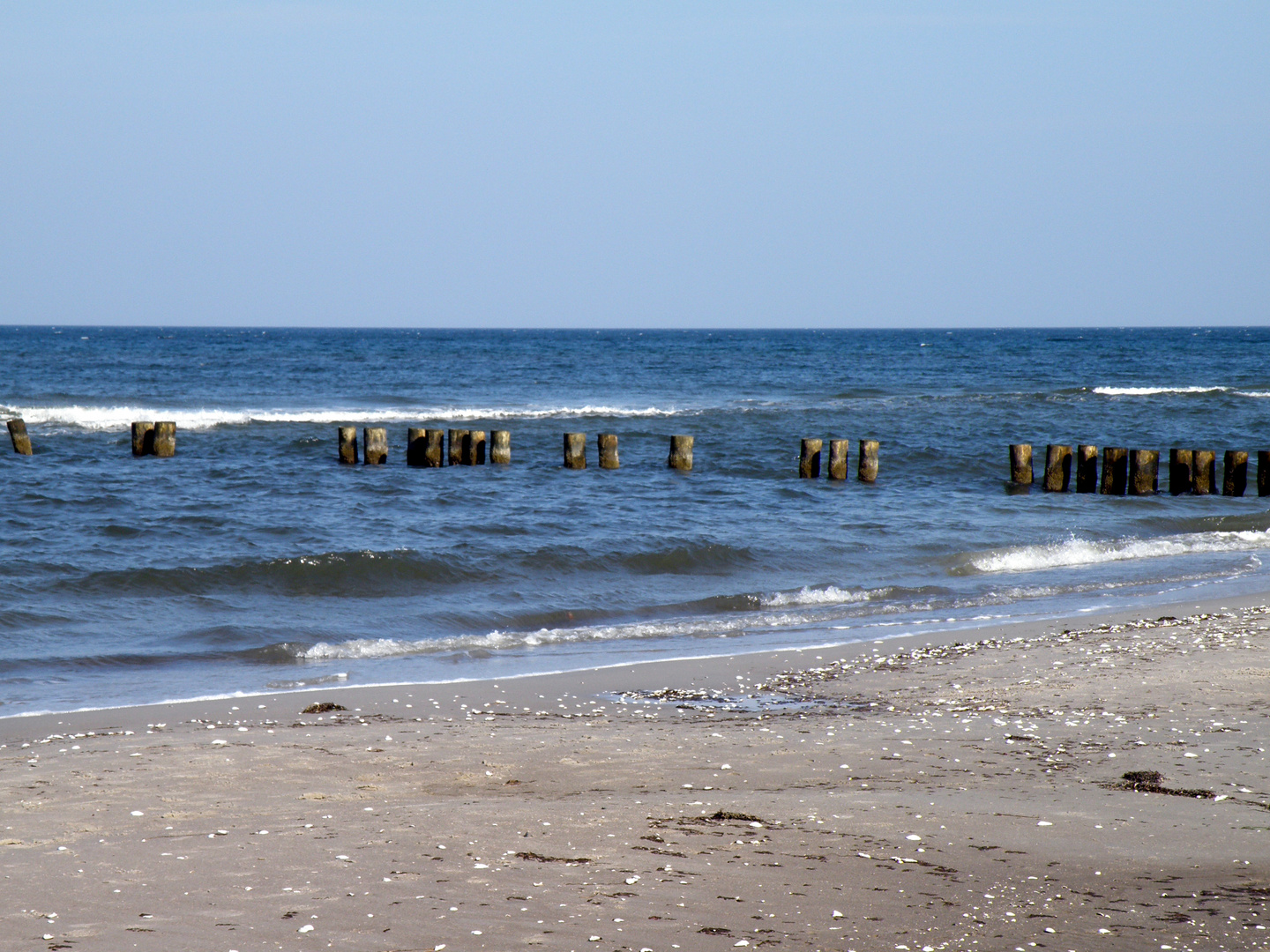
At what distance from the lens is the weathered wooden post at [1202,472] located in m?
18.9

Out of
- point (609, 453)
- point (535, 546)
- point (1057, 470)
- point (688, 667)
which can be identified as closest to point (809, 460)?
point (609, 453)

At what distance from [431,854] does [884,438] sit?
22.6 m

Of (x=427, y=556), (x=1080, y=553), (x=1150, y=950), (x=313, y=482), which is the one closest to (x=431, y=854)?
(x=1150, y=950)

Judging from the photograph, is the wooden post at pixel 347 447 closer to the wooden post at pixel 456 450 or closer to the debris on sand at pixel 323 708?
the wooden post at pixel 456 450

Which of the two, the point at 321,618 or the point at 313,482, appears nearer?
the point at 321,618

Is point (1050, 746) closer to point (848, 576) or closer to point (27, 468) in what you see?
point (848, 576)

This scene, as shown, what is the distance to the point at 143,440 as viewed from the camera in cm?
2180

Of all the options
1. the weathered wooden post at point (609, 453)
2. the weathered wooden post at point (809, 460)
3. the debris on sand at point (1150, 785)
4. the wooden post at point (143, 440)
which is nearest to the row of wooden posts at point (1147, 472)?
the weathered wooden post at point (809, 460)

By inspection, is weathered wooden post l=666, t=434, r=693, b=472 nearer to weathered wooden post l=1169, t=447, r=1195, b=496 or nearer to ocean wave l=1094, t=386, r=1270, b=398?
weathered wooden post l=1169, t=447, r=1195, b=496

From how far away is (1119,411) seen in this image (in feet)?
106

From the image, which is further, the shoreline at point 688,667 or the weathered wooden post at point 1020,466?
the weathered wooden post at point 1020,466

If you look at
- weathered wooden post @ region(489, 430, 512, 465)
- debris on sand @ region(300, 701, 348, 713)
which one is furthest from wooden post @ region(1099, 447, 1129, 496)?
debris on sand @ region(300, 701, 348, 713)

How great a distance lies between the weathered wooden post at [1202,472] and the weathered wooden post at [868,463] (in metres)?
4.81

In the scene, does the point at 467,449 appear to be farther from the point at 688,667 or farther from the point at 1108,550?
the point at 688,667
